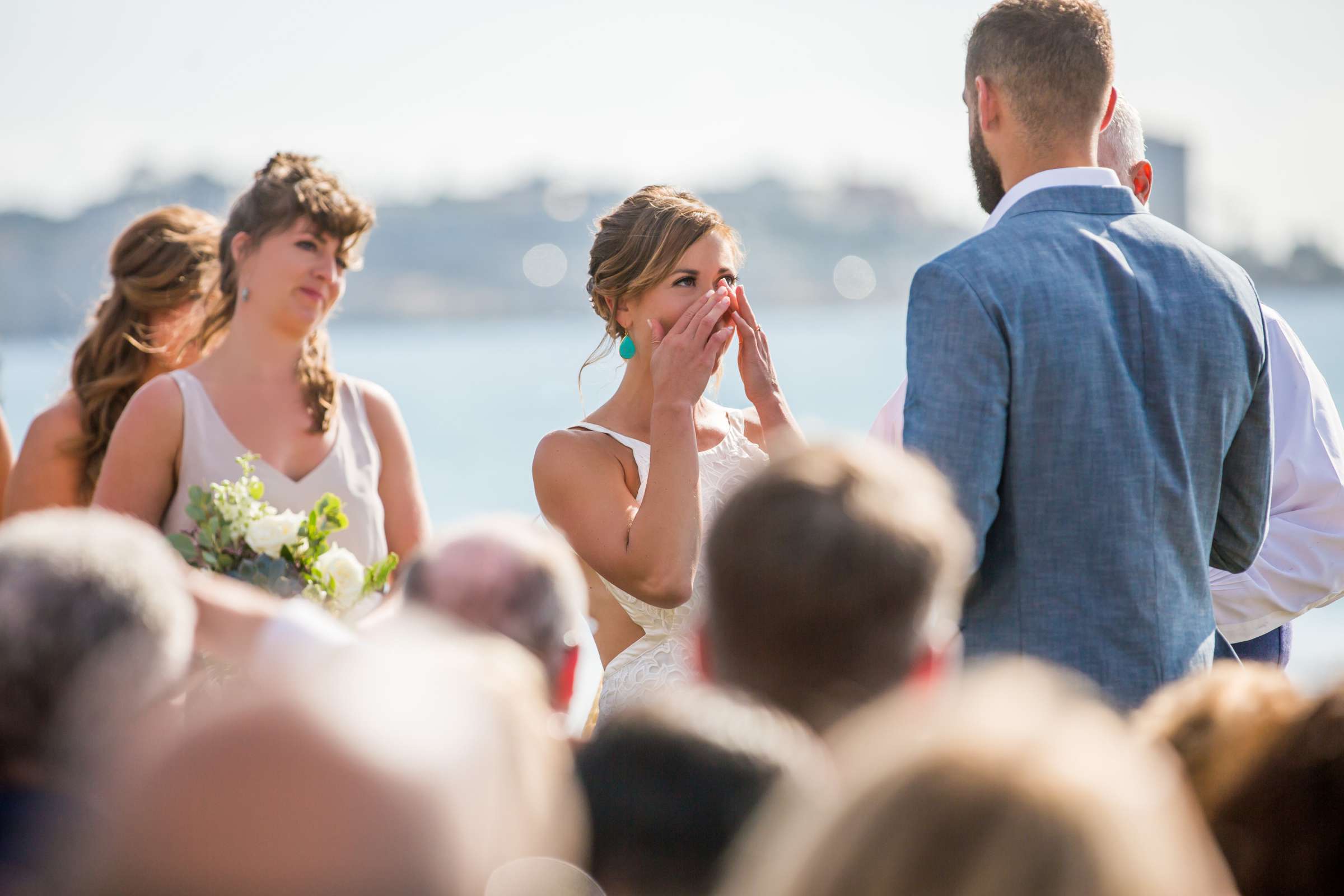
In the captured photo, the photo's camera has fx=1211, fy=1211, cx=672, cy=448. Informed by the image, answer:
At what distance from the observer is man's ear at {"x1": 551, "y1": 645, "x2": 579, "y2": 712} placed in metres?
1.86

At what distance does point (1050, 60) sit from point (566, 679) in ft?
5.50

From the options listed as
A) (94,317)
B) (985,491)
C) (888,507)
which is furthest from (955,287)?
(94,317)

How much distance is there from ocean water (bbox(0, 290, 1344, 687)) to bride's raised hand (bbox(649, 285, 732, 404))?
459 millimetres

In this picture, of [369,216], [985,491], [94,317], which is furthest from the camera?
[94,317]

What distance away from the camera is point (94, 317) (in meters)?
4.38

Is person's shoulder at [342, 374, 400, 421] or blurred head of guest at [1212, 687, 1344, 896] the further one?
person's shoulder at [342, 374, 400, 421]

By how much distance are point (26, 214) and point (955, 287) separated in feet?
152

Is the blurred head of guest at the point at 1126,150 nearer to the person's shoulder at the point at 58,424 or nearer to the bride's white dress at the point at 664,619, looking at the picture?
the bride's white dress at the point at 664,619

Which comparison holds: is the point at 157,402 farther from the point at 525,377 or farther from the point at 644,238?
the point at 525,377

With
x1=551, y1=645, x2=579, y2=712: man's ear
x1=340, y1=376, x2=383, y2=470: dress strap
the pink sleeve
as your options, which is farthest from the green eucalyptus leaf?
the pink sleeve

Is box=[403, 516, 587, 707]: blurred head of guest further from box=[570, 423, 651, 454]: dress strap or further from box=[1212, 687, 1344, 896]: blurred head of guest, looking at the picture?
box=[570, 423, 651, 454]: dress strap

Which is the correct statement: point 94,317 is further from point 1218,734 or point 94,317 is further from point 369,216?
point 1218,734

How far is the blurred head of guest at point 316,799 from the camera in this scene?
87cm

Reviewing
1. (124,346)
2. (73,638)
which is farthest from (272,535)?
(124,346)
